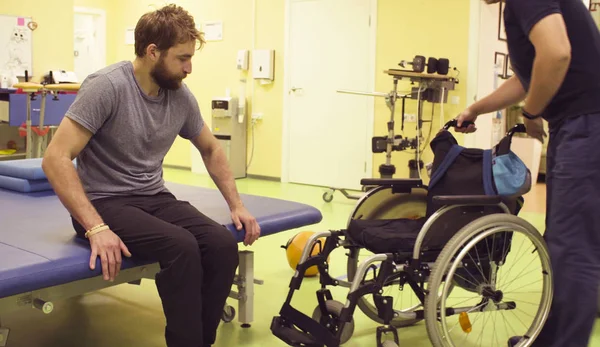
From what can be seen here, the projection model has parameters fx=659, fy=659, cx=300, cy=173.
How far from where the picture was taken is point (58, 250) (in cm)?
190

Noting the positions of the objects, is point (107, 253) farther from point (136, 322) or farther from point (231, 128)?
point (231, 128)

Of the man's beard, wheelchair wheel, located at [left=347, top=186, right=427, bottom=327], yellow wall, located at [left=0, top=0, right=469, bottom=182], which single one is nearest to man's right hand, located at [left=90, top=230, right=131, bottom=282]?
the man's beard

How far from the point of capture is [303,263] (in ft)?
7.14

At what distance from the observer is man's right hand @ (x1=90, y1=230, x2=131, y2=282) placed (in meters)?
1.85

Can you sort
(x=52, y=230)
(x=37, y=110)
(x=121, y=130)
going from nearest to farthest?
1. (x=121, y=130)
2. (x=52, y=230)
3. (x=37, y=110)

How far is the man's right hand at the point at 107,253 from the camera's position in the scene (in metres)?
1.85

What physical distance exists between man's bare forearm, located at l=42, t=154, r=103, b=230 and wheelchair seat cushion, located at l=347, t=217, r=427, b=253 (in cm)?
85

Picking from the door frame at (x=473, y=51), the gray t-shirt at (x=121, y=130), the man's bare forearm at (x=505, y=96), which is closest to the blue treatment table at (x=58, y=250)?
the gray t-shirt at (x=121, y=130)

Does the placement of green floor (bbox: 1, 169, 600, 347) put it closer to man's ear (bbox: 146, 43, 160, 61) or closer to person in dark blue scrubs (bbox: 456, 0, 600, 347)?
person in dark blue scrubs (bbox: 456, 0, 600, 347)

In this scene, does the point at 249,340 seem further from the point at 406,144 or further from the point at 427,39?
the point at 427,39

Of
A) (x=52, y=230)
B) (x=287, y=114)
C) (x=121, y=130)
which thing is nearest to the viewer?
(x=121, y=130)

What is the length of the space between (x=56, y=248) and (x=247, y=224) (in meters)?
0.65

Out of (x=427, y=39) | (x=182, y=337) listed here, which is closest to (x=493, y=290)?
(x=182, y=337)

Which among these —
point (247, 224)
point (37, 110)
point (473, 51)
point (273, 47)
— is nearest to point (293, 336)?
point (247, 224)
